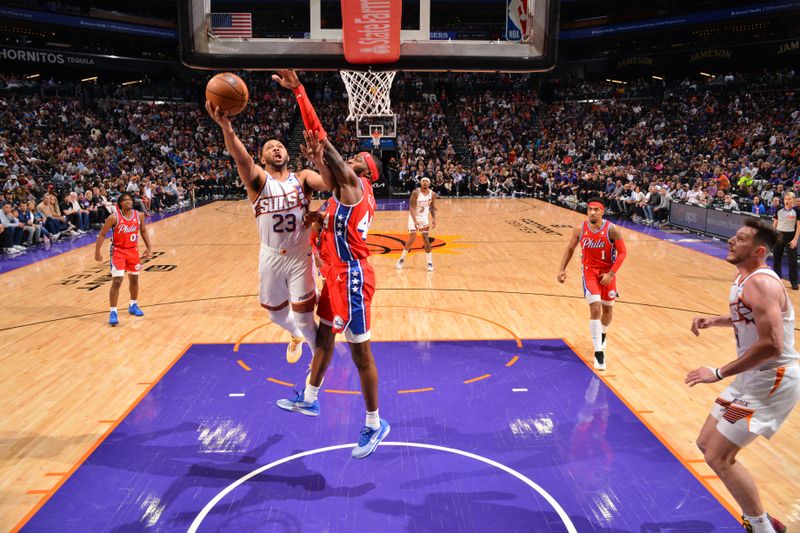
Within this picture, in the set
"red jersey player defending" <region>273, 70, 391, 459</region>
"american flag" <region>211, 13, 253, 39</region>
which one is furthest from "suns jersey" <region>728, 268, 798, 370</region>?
"american flag" <region>211, 13, 253, 39</region>

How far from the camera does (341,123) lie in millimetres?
29656

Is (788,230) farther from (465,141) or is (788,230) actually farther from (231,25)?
(465,141)

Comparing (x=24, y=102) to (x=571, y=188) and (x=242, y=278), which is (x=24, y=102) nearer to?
(x=242, y=278)

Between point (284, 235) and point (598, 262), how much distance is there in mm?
3553

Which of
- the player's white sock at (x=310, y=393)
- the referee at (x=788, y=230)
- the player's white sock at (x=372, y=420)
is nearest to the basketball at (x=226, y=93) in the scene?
the player's white sock at (x=310, y=393)

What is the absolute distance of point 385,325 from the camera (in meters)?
8.04

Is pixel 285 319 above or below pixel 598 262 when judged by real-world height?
below

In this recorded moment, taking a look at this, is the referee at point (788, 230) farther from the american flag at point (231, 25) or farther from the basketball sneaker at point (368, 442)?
the american flag at point (231, 25)

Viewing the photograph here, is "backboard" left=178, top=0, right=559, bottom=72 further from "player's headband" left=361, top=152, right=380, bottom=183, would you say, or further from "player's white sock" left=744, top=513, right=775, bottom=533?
"player's white sock" left=744, top=513, right=775, bottom=533

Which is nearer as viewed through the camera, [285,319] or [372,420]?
[372,420]

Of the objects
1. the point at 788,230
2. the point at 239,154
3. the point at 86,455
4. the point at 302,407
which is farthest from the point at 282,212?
the point at 788,230

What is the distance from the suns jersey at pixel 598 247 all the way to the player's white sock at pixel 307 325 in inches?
128

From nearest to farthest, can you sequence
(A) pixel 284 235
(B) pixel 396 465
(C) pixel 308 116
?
1. (C) pixel 308 116
2. (B) pixel 396 465
3. (A) pixel 284 235

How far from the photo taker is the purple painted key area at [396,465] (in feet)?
12.5
